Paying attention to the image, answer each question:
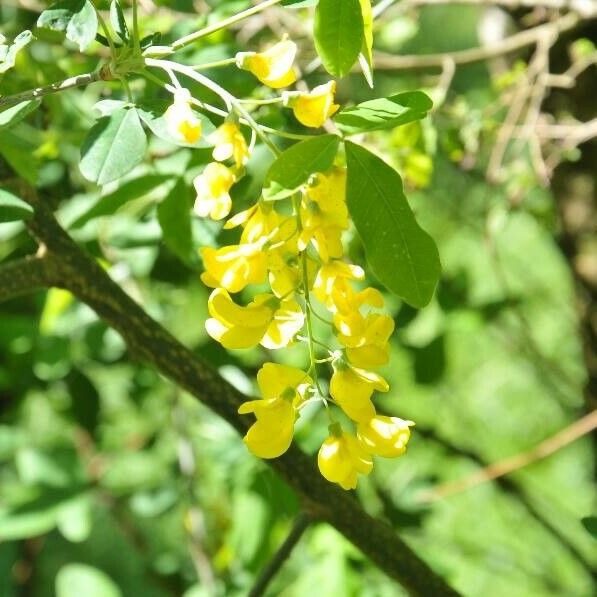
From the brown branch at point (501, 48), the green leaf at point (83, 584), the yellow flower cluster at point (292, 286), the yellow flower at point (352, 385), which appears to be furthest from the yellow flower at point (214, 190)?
the green leaf at point (83, 584)

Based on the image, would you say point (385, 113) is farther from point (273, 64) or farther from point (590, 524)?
point (590, 524)

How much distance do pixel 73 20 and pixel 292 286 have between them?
0.17 meters

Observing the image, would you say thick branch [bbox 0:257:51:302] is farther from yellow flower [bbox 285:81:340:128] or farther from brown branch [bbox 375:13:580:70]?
brown branch [bbox 375:13:580:70]

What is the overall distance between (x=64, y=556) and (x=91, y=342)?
0.90m

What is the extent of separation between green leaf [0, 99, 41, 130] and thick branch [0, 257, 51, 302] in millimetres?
175

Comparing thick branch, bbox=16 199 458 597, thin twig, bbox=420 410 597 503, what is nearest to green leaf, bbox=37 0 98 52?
thick branch, bbox=16 199 458 597

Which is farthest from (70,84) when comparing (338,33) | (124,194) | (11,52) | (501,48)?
(501,48)

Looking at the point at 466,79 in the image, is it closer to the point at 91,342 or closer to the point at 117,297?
the point at 91,342

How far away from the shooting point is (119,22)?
0.54 metres

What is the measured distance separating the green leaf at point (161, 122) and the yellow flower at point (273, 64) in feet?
0.12

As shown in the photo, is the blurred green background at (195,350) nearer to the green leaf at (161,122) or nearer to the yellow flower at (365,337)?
the green leaf at (161,122)

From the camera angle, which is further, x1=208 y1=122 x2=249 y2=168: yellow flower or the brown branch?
the brown branch

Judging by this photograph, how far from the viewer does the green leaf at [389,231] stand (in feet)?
1.70

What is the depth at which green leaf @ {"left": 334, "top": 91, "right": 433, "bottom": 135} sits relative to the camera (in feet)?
1.68
